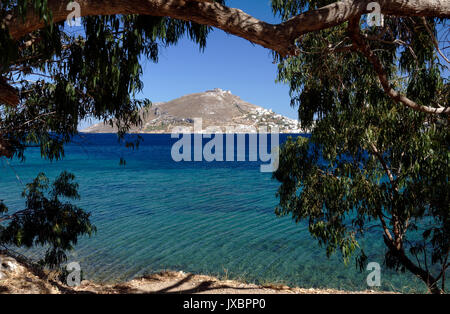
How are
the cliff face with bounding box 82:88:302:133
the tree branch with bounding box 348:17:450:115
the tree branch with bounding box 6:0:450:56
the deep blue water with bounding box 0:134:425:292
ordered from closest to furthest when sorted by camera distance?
the tree branch with bounding box 6:0:450:56, the tree branch with bounding box 348:17:450:115, the deep blue water with bounding box 0:134:425:292, the cliff face with bounding box 82:88:302:133

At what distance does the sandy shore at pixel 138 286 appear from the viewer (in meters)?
3.80

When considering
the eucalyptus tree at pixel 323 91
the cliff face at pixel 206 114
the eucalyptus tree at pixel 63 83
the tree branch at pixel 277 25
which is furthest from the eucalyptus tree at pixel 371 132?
the cliff face at pixel 206 114

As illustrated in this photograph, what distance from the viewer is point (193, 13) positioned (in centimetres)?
228

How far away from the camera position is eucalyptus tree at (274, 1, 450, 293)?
371 centimetres

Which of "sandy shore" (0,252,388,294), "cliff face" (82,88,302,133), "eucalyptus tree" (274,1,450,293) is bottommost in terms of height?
"sandy shore" (0,252,388,294)

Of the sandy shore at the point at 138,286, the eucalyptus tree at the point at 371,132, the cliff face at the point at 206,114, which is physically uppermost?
the cliff face at the point at 206,114

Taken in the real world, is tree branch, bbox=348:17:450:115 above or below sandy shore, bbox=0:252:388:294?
above

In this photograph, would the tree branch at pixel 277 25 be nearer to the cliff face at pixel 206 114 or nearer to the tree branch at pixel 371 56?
the tree branch at pixel 371 56

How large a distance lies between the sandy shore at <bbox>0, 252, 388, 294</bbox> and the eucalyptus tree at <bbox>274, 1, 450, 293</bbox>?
112cm

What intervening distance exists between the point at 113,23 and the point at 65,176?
4.17 meters

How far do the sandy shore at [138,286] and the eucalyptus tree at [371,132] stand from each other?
112 cm

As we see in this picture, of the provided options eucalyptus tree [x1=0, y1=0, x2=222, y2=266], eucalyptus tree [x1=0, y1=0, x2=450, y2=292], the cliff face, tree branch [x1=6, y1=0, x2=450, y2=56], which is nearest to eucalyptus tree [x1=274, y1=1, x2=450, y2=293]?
eucalyptus tree [x1=0, y1=0, x2=450, y2=292]

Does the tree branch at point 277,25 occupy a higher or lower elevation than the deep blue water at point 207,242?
higher

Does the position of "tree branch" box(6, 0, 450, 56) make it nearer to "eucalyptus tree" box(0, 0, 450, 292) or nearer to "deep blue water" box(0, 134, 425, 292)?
"eucalyptus tree" box(0, 0, 450, 292)
